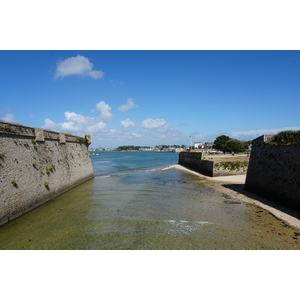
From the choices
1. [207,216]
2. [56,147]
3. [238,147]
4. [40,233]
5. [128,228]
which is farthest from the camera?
[238,147]

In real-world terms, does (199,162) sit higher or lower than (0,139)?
lower

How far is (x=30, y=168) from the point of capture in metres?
12.2

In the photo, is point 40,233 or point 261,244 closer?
point 261,244

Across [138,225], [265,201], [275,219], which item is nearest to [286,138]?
[265,201]

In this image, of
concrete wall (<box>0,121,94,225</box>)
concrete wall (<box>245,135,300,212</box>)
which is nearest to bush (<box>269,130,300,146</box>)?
concrete wall (<box>245,135,300,212</box>)

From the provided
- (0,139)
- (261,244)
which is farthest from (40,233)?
(261,244)

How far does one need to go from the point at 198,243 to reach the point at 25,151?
1225 centimetres

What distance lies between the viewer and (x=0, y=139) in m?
10.2

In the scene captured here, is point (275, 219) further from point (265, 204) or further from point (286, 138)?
point (286, 138)

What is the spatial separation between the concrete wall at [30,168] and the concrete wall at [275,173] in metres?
16.9

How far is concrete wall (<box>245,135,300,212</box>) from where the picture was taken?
11312 mm

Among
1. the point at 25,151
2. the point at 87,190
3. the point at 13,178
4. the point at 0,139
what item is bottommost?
the point at 87,190

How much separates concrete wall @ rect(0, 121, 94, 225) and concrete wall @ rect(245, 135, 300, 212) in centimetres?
1689

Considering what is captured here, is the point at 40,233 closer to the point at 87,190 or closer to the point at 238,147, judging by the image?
the point at 87,190
